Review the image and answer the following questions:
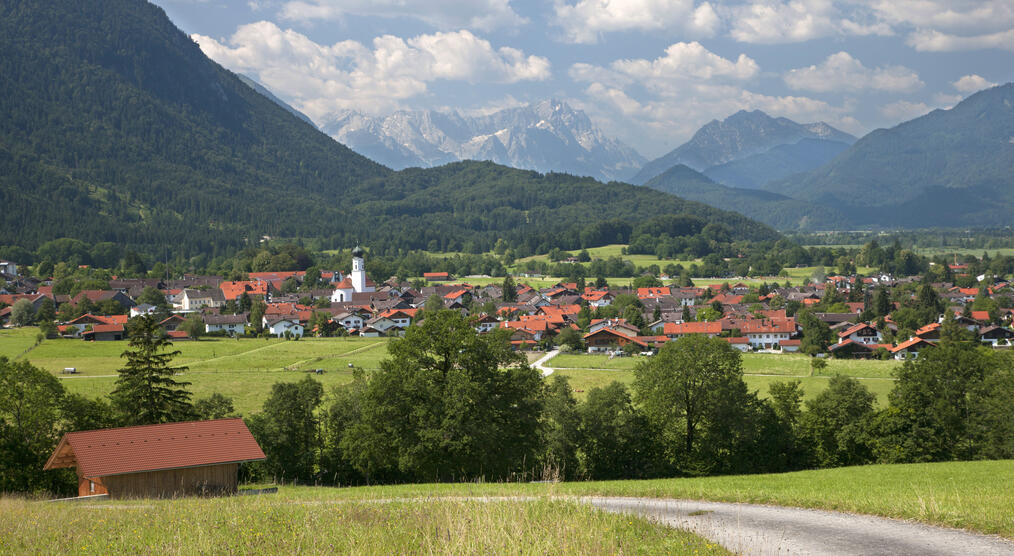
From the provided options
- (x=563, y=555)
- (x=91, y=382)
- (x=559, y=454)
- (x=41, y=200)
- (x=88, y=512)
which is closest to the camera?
(x=563, y=555)

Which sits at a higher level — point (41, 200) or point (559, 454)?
point (41, 200)

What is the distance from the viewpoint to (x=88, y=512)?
496 inches

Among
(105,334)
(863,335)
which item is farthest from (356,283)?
(863,335)

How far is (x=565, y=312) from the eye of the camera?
92.3m

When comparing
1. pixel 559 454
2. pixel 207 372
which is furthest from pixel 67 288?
pixel 559 454

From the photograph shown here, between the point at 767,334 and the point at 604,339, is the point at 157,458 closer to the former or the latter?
the point at 604,339

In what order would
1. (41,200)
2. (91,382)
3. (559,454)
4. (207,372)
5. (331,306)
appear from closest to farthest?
(559,454) → (91,382) → (207,372) → (331,306) → (41,200)

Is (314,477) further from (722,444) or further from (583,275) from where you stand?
(583,275)

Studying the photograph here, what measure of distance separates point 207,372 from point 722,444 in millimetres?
37033

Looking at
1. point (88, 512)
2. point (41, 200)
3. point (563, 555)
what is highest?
point (41, 200)

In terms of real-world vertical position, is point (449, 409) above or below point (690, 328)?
above

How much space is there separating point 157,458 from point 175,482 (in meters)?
0.77

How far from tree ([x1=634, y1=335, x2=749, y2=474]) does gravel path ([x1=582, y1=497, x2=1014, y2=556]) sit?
48.9 feet

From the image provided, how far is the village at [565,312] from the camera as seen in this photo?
73.5 meters
